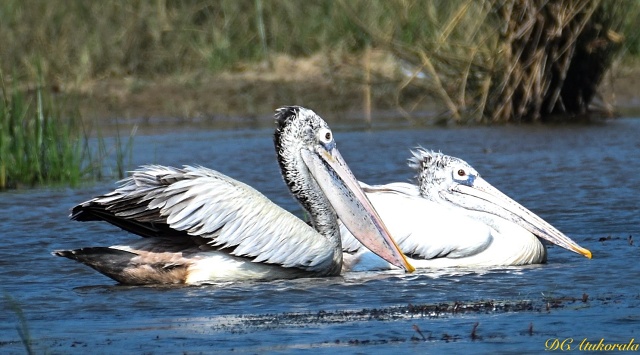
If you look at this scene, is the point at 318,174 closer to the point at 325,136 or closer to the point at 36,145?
the point at 325,136

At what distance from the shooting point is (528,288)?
554 centimetres

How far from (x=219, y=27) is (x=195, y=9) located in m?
0.35

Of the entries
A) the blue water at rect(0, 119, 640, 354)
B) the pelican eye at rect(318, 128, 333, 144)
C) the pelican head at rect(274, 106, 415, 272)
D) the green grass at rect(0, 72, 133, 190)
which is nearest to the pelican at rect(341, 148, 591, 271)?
the blue water at rect(0, 119, 640, 354)

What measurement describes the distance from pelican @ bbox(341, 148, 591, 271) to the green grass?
2932mm

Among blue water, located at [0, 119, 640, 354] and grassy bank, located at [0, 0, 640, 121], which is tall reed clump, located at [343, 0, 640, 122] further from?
blue water, located at [0, 119, 640, 354]

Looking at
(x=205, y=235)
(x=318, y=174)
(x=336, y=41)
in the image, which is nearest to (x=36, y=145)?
(x=318, y=174)

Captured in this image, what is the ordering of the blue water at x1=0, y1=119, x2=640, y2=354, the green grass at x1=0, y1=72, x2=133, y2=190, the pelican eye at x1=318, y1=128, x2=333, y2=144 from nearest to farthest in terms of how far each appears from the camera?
the blue water at x1=0, y1=119, x2=640, y2=354
the pelican eye at x1=318, y1=128, x2=333, y2=144
the green grass at x1=0, y1=72, x2=133, y2=190

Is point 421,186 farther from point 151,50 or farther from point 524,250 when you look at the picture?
point 151,50

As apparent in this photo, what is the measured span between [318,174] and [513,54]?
624 cm

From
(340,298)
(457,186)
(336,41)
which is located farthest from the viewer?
(336,41)

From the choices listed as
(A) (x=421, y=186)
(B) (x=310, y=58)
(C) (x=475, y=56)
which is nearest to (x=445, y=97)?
(C) (x=475, y=56)

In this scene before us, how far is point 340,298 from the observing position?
5.39 metres

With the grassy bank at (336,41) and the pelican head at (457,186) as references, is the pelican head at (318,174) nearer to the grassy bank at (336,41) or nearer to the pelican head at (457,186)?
the pelican head at (457,186)

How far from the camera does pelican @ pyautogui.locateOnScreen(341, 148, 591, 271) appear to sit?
247 inches
